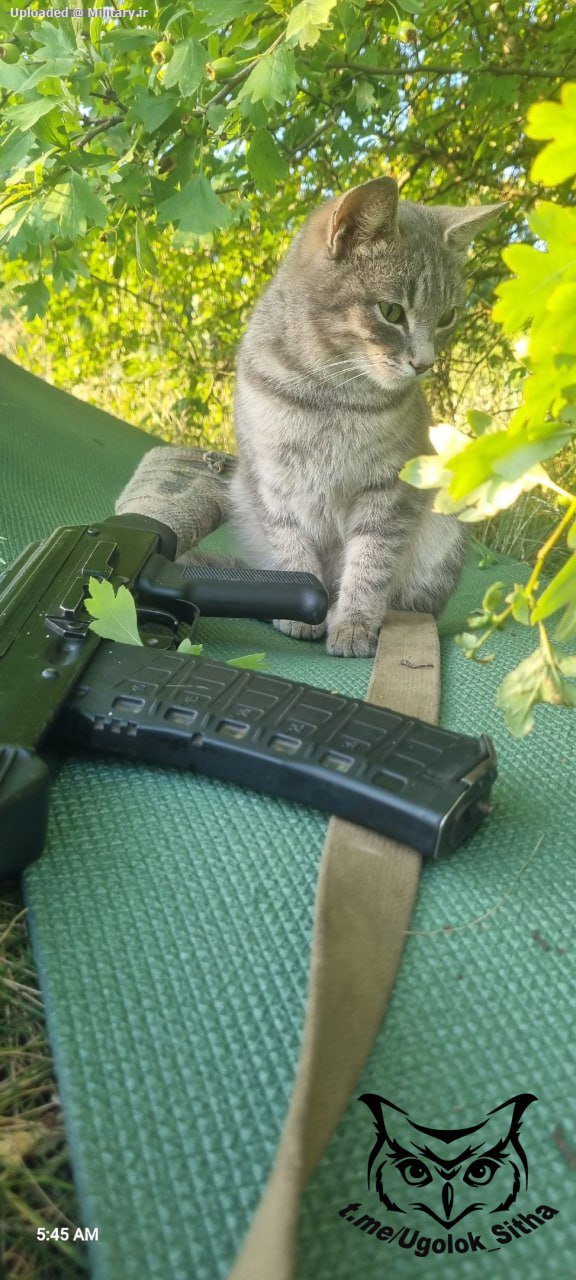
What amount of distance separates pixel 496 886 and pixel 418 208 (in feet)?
4.20

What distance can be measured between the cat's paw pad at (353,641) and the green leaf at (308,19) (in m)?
0.79

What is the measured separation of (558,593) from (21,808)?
444 mm

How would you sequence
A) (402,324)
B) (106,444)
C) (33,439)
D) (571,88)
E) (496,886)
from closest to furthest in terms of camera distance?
(571,88), (496,886), (402,324), (33,439), (106,444)

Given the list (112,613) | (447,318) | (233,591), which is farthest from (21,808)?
(447,318)

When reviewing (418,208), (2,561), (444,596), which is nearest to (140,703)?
(2,561)

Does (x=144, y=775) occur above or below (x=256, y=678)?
below

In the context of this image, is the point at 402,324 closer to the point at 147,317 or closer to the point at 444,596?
the point at 444,596

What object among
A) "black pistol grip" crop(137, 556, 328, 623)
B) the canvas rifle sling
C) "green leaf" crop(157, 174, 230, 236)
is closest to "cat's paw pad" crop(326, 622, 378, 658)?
"black pistol grip" crop(137, 556, 328, 623)

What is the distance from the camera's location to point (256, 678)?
0.96 metres

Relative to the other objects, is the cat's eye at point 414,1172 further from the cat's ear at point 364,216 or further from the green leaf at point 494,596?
the cat's ear at point 364,216

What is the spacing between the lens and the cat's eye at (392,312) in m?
1.48

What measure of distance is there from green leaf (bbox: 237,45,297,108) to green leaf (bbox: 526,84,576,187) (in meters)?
0.82

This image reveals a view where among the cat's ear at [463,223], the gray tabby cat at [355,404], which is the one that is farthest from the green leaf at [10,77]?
the cat's ear at [463,223]

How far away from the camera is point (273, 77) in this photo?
1.11 meters
